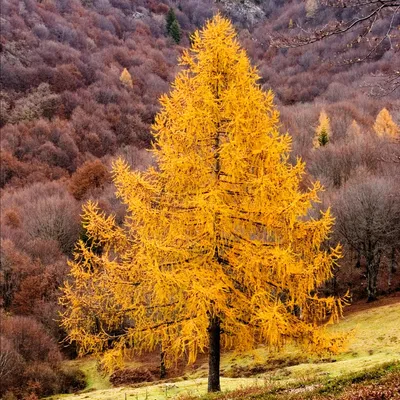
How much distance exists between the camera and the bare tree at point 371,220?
3788cm

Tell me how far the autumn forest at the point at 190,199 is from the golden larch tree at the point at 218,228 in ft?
0.17

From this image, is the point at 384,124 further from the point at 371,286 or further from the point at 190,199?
the point at 190,199

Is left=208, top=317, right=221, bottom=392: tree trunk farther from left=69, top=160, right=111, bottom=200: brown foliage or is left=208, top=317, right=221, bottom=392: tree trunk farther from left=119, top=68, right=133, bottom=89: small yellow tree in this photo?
left=119, top=68, right=133, bottom=89: small yellow tree

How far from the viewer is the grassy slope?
17.5 metres

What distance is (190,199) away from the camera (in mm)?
12422

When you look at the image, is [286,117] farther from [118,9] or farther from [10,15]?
[118,9]

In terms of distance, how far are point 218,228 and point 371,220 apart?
2976 centimetres

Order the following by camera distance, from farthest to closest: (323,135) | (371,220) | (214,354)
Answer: (323,135), (371,220), (214,354)

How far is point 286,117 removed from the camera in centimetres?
7988

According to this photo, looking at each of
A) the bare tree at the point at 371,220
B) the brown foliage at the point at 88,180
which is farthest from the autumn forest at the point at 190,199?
the brown foliage at the point at 88,180

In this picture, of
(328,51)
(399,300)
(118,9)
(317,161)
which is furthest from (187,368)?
(118,9)

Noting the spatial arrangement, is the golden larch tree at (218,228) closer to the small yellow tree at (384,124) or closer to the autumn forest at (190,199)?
the autumn forest at (190,199)

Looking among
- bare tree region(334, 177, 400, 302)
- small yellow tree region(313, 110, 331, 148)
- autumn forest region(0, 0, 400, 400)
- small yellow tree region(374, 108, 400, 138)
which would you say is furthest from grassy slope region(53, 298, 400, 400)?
small yellow tree region(374, 108, 400, 138)

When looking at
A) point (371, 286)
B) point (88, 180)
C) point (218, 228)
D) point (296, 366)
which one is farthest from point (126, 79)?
point (218, 228)
